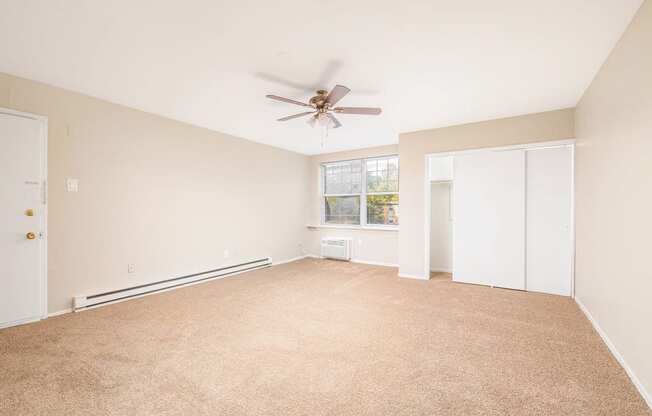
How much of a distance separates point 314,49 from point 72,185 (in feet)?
10.1

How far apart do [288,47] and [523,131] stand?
350cm

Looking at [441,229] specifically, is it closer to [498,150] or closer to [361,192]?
[498,150]

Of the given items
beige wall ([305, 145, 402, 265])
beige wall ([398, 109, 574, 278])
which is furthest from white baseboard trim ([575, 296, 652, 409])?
beige wall ([305, 145, 402, 265])

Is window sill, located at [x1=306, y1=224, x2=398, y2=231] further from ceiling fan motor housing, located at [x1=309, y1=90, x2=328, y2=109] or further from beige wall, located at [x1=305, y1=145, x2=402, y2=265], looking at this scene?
ceiling fan motor housing, located at [x1=309, y1=90, x2=328, y2=109]

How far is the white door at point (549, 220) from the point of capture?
3.74 m

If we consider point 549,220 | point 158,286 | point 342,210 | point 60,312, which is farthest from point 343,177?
point 60,312

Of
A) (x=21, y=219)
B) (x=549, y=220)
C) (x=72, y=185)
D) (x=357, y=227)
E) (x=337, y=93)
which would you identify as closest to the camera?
(x=337, y=93)

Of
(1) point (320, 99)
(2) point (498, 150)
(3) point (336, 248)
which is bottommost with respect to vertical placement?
(3) point (336, 248)

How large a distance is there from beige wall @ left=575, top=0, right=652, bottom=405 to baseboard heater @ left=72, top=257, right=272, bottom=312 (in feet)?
15.7

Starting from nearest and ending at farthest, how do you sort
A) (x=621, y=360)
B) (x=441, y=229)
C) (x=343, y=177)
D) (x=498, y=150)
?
(x=621, y=360) < (x=498, y=150) < (x=441, y=229) < (x=343, y=177)

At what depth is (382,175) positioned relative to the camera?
607cm

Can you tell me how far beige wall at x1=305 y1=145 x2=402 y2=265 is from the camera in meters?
5.76

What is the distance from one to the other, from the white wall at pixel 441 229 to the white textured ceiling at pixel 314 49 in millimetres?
1899

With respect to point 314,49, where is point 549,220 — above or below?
below
